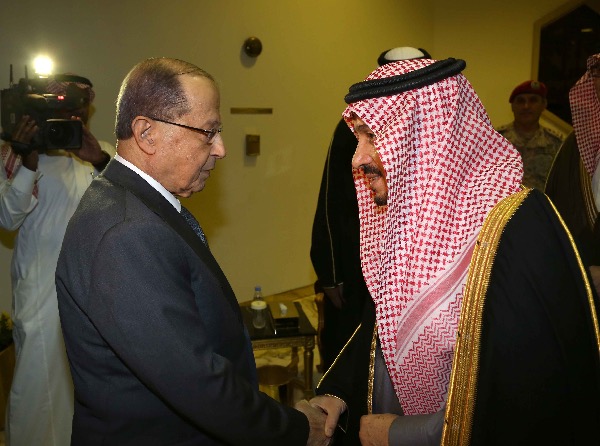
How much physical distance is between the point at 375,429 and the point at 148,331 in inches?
25.9

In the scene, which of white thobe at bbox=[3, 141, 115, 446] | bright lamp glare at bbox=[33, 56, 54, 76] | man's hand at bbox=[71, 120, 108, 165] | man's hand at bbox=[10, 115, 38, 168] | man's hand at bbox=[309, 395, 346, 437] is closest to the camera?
man's hand at bbox=[309, 395, 346, 437]

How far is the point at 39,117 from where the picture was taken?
2.61m

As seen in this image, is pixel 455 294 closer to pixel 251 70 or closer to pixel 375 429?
pixel 375 429

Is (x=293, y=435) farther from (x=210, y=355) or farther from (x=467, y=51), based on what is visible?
(x=467, y=51)

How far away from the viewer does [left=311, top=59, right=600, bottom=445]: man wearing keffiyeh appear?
1257 millimetres

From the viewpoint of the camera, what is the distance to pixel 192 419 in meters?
1.40

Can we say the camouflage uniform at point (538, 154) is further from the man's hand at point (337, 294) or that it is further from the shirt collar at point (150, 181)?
the shirt collar at point (150, 181)

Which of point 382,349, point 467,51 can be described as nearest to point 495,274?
point 382,349

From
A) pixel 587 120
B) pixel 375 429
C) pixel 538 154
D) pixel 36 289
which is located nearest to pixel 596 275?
pixel 587 120

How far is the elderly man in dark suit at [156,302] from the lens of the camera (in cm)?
131

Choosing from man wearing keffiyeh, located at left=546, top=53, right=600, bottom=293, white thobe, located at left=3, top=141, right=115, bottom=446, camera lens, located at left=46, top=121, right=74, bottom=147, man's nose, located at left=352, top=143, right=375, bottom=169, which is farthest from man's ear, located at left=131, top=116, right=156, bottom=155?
man wearing keffiyeh, located at left=546, top=53, right=600, bottom=293

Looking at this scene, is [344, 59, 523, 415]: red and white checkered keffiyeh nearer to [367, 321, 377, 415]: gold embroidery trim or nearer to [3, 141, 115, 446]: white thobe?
[367, 321, 377, 415]: gold embroidery trim

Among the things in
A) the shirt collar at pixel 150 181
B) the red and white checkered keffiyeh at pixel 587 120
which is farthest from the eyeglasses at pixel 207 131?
the red and white checkered keffiyeh at pixel 587 120

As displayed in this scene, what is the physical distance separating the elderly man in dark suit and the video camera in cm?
126
